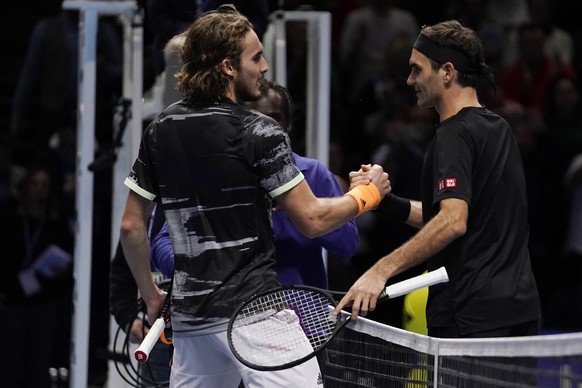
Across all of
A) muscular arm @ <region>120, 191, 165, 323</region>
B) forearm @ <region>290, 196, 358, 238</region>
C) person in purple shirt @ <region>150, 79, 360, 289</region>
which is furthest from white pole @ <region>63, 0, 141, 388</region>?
forearm @ <region>290, 196, 358, 238</region>

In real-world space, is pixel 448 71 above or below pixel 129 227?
above

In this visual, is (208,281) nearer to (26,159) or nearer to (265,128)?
(265,128)

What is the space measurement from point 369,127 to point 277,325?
679 centimetres

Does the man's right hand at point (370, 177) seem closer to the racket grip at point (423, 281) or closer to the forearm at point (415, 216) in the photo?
the forearm at point (415, 216)

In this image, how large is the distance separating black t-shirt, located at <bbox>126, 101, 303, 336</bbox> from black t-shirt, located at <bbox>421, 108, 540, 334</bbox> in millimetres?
683

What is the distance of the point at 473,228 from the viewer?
4707 mm

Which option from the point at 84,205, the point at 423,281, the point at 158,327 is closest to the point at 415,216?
the point at 423,281

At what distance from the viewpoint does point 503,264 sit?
4.69m

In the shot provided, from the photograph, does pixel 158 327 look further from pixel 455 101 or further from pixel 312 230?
pixel 455 101

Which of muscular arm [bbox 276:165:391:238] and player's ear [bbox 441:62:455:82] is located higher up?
player's ear [bbox 441:62:455:82]

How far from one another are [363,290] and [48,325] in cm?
538

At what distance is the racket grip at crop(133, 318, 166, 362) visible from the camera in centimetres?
442

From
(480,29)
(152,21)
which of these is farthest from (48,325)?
(480,29)

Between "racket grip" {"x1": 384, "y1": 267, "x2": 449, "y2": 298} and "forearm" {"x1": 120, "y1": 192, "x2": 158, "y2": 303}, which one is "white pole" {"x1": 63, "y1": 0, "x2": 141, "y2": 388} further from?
"racket grip" {"x1": 384, "y1": 267, "x2": 449, "y2": 298}
